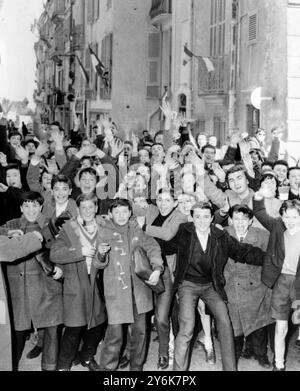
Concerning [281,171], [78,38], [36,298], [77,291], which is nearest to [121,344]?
[77,291]

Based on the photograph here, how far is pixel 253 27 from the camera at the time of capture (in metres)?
13.9

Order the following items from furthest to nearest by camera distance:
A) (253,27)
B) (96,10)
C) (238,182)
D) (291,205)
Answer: (96,10) < (253,27) < (238,182) < (291,205)

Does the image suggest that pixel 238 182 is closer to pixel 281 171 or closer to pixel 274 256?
pixel 274 256

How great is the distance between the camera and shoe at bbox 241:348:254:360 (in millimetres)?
5832

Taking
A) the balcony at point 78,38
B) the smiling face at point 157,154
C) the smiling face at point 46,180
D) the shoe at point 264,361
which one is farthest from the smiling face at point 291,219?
the balcony at point 78,38

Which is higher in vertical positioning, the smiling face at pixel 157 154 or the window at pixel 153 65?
the window at pixel 153 65

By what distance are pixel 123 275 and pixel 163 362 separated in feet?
3.30

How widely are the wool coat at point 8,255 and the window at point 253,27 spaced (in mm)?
10533

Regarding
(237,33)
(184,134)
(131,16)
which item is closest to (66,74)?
(131,16)

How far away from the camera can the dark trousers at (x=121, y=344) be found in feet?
17.0

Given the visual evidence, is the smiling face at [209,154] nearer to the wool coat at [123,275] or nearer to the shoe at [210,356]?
the shoe at [210,356]

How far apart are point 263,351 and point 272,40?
880 centimetres

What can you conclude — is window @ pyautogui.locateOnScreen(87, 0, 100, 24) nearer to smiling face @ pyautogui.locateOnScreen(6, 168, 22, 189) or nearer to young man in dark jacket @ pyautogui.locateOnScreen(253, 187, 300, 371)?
smiling face @ pyautogui.locateOnScreen(6, 168, 22, 189)

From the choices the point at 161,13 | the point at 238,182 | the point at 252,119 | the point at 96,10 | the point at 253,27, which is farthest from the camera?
the point at 96,10
